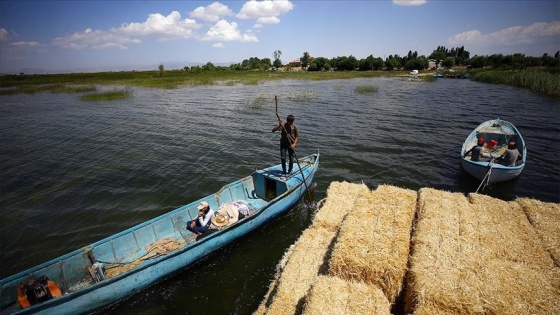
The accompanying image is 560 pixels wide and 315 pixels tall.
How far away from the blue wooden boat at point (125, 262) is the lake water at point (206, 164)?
82 centimetres

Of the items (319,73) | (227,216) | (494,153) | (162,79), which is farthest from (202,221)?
(319,73)

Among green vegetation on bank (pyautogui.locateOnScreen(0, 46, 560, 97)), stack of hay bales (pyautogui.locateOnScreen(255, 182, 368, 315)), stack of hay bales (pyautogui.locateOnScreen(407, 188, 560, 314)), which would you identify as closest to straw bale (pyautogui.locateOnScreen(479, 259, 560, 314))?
stack of hay bales (pyautogui.locateOnScreen(407, 188, 560, 314))

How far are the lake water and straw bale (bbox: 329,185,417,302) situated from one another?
418cm

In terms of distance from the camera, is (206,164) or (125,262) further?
(206,164)

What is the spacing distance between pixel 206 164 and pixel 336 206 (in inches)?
449

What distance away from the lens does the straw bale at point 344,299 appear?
14.4 ft

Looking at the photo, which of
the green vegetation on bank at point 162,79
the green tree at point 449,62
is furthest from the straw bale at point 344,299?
the green tree at point 449,62

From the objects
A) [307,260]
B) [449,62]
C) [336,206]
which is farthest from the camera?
[449,62]

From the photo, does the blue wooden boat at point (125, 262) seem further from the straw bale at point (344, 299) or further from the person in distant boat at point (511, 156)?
the person in distant boat at point (511, 156)

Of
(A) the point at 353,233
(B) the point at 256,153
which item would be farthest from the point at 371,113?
(A) the point at 353,233

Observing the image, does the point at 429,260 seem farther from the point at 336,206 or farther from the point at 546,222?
the point at 546,222

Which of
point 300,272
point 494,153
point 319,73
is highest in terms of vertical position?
point 319,73

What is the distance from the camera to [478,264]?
5.02 meters

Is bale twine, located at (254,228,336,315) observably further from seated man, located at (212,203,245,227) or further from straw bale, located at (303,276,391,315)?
seated man, located at (212,203,245,227)
